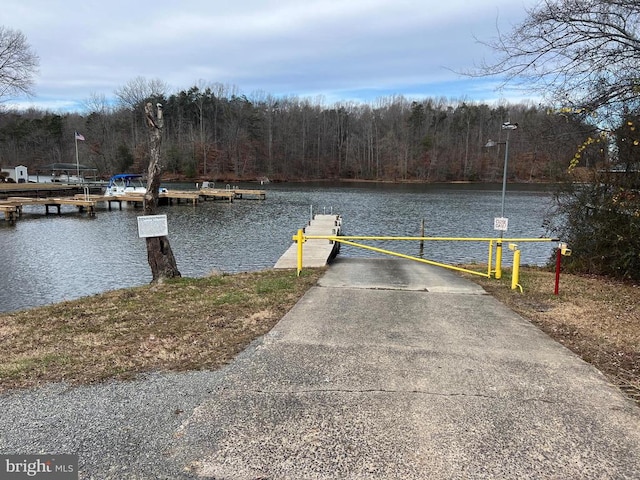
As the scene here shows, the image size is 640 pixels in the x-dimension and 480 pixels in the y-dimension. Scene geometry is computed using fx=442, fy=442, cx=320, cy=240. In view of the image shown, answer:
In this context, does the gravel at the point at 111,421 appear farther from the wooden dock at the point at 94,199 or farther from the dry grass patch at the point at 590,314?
the wooden dock at the point at 94,199

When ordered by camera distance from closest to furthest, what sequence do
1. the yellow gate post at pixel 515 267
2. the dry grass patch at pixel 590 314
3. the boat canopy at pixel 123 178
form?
the dry grass patch at pixel 590 314
the yellow gate post at pixel 515 267
the boat canopy at pixel 123 178

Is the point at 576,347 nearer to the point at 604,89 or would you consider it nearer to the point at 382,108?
the point at 604,89

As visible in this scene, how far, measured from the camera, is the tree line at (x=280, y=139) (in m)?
86.1

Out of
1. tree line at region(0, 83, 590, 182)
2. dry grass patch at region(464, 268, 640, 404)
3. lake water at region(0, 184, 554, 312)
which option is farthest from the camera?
tree line at region(0, 83, 590, 182)

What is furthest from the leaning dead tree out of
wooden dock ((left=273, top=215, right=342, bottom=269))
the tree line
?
the tree line

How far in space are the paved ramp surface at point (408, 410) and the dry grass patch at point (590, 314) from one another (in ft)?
0.92

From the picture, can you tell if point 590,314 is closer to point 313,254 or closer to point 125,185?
point 313,254

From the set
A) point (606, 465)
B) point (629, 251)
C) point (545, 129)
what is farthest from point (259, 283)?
point (629, 251)

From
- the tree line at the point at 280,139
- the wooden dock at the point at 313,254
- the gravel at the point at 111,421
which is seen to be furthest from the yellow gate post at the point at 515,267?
the tree line at the point at 280,139

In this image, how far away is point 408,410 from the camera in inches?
136

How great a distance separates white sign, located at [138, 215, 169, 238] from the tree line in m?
77.9

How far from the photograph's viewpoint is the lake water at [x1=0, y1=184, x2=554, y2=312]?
13336mm

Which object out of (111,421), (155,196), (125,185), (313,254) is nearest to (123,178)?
(125,185)

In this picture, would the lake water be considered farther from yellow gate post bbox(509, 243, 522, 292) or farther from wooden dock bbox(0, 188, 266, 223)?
yellow gate post bbox(509, 243, 522, 292)
